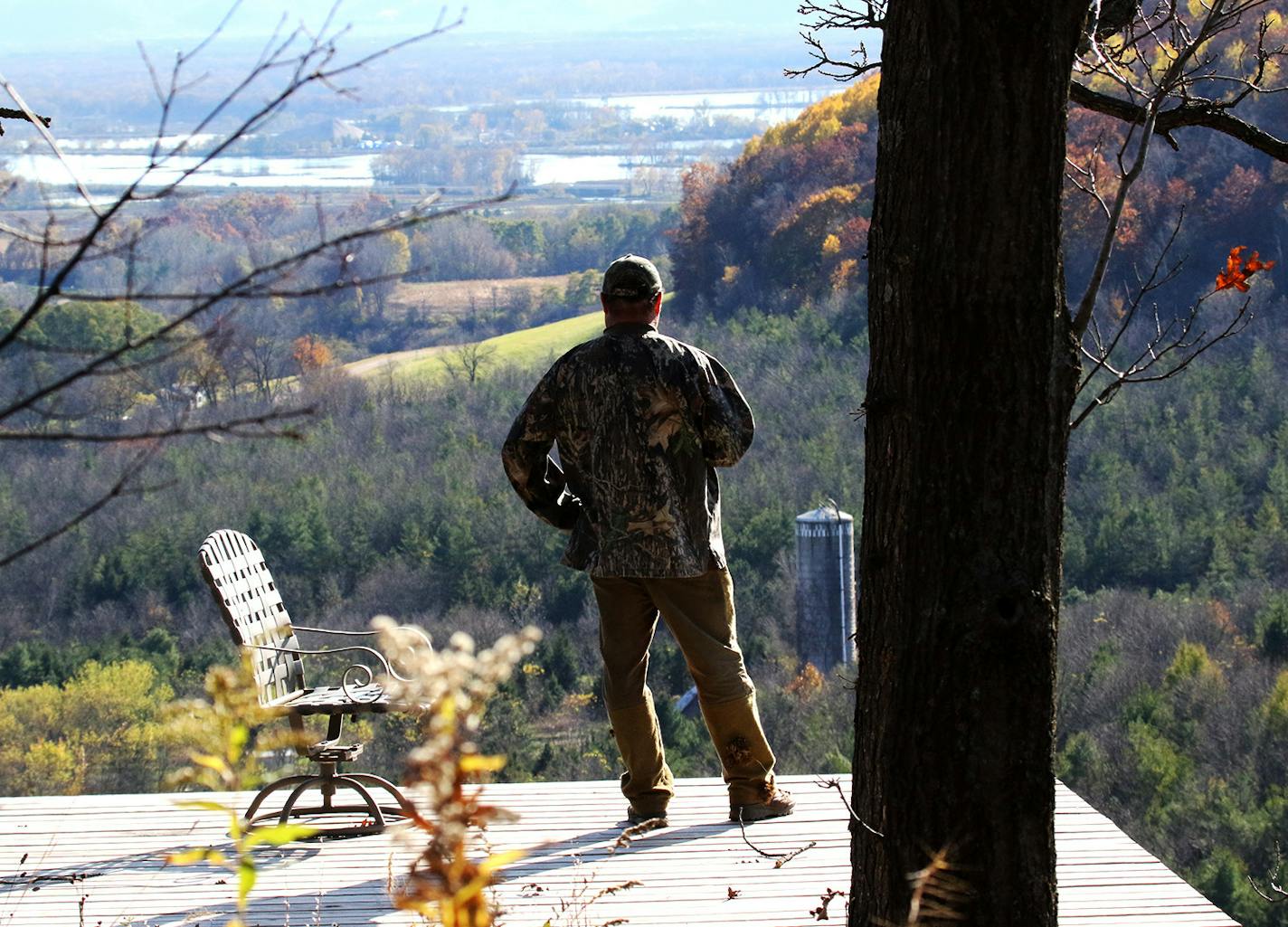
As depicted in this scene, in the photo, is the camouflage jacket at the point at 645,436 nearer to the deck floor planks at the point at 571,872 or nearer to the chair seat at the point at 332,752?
the deck floor planks at the point at 571,872

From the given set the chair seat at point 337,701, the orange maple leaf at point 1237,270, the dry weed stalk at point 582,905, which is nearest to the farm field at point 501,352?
the chair seat at point 337,701

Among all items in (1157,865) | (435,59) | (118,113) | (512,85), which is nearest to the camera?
(1157,865)

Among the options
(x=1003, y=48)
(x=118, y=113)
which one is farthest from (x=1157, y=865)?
(x=118, y=113)

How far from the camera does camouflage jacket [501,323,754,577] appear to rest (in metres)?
4.62

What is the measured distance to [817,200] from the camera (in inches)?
1417

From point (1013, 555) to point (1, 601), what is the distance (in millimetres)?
25826

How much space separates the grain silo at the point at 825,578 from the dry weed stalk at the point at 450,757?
15642mm

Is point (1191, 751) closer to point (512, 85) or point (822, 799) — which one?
point (822, 799)

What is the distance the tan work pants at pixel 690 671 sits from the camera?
4.73 metres

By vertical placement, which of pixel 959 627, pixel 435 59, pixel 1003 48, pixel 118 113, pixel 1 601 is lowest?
pixel 1 601

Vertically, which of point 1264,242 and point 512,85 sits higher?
point 512,85

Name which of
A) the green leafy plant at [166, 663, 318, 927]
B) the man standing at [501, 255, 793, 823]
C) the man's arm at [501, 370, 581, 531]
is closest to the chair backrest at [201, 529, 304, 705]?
the man's arm at [501, 370, 581, 531]

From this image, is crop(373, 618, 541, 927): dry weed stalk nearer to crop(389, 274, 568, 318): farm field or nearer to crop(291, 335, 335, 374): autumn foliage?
crop(291, 335, 335, 374): autumn foliage

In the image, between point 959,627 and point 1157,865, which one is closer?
point 959,627
